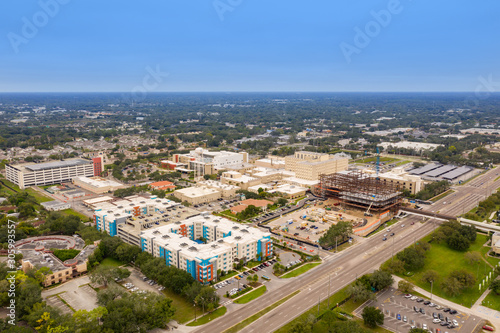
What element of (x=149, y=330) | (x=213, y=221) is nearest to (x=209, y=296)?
(x=149, y=330)

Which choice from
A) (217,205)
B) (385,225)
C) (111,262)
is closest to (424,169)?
(385,225)

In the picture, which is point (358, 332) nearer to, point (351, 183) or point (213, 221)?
point (213, 221)

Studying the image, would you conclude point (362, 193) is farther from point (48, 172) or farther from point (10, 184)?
point (10, 184)

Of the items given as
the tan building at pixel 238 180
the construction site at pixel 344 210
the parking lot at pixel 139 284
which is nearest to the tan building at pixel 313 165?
the tan building at pixel 238 180

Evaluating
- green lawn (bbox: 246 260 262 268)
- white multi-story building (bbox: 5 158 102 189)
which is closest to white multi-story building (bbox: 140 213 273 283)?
green lawn (bbox: 246 260 262 268)

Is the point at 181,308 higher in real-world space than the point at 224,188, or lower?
lower

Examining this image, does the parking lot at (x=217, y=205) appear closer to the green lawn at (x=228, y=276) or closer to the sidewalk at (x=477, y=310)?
the green lawn at (x=228, y=276)

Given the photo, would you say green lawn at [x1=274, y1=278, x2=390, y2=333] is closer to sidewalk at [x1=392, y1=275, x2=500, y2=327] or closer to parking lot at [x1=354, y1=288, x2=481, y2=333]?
parking lot at [x1=354, y1=288, x2=481, y2=333]
